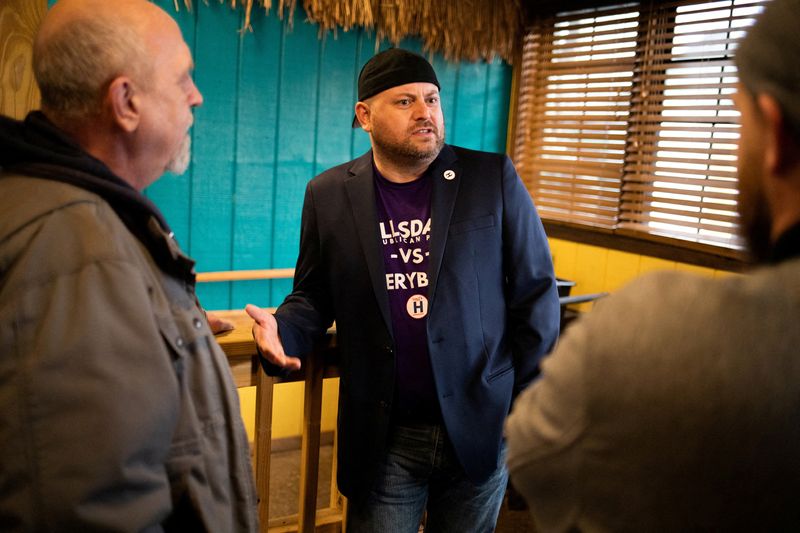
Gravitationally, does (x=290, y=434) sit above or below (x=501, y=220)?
below

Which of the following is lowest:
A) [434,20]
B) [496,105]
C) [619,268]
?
[619,268]

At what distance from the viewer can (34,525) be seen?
77 centimetres

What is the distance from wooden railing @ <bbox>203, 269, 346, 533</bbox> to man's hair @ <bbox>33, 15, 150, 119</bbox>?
70 centimetres

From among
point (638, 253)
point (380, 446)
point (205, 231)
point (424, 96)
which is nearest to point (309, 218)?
point (424, 96)

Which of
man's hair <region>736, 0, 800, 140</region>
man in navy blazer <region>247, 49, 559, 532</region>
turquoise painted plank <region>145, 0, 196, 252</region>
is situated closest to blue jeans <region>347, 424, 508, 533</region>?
man in navy blazer <region>247, 49, 559, 532</region>

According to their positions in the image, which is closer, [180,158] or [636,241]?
[180,158]

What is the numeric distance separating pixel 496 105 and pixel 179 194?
6.93ft

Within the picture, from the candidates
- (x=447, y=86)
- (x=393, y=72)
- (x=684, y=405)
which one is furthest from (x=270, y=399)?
(x=447, y=86)

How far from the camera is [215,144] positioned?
3455 millimetres

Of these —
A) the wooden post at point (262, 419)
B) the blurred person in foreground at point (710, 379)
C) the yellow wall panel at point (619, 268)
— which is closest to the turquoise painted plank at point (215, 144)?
the wooden post at point (262, 419)

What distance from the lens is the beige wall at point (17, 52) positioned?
6.16ft

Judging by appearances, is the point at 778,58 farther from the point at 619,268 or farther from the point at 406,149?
the point at 619,268

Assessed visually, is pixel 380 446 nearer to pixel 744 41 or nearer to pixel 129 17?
pixel 129 17

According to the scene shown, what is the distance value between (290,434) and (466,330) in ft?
8.56
